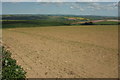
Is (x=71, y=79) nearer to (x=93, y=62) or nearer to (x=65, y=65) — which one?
(x=65, y=65)

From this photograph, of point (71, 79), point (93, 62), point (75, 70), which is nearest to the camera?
point (71, 79)

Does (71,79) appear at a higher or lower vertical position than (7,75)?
lower

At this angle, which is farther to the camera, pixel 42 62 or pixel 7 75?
pixel 42 62

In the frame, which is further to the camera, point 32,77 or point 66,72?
point 66,72

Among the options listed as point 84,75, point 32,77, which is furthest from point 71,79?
point 32,77

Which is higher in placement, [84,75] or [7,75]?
[7,75]

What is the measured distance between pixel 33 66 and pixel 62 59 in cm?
201

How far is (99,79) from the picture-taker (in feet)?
23.4

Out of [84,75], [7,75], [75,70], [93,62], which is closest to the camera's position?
[7,75]

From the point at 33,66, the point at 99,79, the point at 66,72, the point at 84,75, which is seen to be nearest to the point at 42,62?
the point at 33,66

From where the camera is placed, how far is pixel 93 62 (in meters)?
9.47

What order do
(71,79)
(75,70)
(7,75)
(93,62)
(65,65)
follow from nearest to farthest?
1. (7,75)
2. (71,79)
3. (75,70)
4. (65,65)
5. (93,62)

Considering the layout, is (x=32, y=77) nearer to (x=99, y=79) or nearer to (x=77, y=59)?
(x=99, y=79)

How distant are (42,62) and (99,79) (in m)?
3.12
